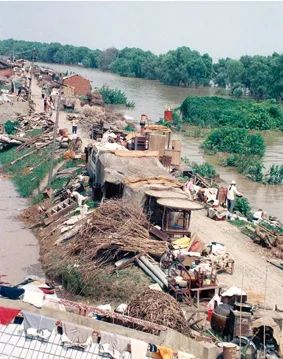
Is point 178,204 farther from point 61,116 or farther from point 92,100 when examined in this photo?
point 92,100

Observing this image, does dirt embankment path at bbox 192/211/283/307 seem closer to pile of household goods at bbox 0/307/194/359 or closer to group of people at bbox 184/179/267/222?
group of people at bbox 184/179/267/222

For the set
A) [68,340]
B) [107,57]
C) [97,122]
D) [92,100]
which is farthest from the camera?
[107,57]

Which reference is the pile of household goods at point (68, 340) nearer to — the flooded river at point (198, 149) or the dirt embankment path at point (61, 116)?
the flooded river at point (198, 149)

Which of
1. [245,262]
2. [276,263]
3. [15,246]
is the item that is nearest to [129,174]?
[15,246]

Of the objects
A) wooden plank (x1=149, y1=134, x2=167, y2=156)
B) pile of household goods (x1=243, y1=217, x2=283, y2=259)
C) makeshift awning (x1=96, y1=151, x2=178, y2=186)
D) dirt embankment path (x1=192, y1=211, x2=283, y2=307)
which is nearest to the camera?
dirt embankment path (x1=192, y1=211, x2=283, y2=307)

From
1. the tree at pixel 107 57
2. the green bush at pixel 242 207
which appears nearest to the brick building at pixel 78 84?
the green bush at pixel 242 207

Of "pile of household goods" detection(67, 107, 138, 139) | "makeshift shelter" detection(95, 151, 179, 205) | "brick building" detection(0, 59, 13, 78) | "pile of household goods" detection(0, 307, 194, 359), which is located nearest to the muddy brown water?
"makeshift shelter" detection(95, 151, 179, 205)
